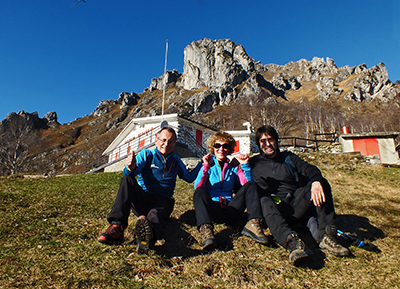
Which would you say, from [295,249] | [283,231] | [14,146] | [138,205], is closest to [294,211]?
[283,231]

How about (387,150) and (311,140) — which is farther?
(311,140)

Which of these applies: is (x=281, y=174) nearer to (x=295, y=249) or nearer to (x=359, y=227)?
(x=295, y=249)

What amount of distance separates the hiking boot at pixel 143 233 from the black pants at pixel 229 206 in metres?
0.65

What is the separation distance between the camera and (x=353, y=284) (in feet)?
7.11

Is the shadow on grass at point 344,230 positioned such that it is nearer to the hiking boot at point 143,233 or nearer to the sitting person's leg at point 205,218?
the sitting person's leg at point 205,218

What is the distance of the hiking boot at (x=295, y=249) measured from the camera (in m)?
2.35

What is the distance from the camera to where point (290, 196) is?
321 cm

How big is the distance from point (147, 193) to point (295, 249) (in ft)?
6.79

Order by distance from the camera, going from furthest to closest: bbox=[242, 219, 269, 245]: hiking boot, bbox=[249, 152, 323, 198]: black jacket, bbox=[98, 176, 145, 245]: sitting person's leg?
bbox=[249, 152, 323, 198]: black jacket < bbox=[242, 219, 269, 245]: hiking boot < bbox=[98, 176, 145, 245]: sitting person's leg

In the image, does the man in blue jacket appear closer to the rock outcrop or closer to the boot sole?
the boot sole

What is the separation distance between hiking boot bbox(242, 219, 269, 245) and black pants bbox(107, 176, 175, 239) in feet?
3.71

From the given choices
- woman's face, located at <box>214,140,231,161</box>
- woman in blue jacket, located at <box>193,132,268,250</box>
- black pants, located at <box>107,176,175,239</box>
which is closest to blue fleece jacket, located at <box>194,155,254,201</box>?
woman in blue jacket, located at <box>193,132,268,250</box>

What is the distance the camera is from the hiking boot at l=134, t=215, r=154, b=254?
2.54m

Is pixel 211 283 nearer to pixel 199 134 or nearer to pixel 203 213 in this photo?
pixel 203 213
